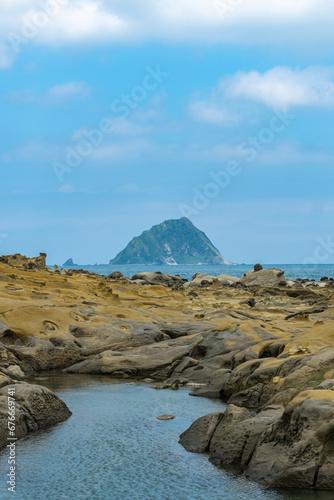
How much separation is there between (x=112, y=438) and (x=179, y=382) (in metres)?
7.06

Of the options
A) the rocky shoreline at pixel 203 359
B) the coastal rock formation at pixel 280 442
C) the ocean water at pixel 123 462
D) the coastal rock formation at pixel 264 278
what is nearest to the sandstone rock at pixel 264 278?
the coastal rock formation at pixel 264 278

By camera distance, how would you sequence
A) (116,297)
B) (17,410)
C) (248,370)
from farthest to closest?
(116,297) → (248,370) → (17,410)

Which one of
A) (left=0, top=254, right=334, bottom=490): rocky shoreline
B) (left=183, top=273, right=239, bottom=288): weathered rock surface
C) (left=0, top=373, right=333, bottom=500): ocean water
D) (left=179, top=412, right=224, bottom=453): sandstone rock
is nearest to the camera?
(left=0, top=373, right=333, bottom=500): ocean water

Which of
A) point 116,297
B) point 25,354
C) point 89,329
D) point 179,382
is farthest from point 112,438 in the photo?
point 116,297

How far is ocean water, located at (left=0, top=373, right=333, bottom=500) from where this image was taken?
10602 mm

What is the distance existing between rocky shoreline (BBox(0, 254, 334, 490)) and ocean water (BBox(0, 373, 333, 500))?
1.65 ft

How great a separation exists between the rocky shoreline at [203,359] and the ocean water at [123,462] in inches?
19.8

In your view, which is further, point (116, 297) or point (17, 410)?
point (116, 297)

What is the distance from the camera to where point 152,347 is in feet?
81.0

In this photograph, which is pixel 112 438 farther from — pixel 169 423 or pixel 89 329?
pixel 89 329

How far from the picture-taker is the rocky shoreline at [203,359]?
36.3 ft

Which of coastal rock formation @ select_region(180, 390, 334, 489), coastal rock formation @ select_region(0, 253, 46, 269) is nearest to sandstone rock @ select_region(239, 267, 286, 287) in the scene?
coastal rock formation @ select_region(0, 253, 46, 269)

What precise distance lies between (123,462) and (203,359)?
34.2 feet

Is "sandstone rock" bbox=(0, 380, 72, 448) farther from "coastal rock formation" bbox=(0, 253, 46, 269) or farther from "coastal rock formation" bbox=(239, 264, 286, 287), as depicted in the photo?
"coastal rock formation" bbox=(239, 264, 286, 287)
